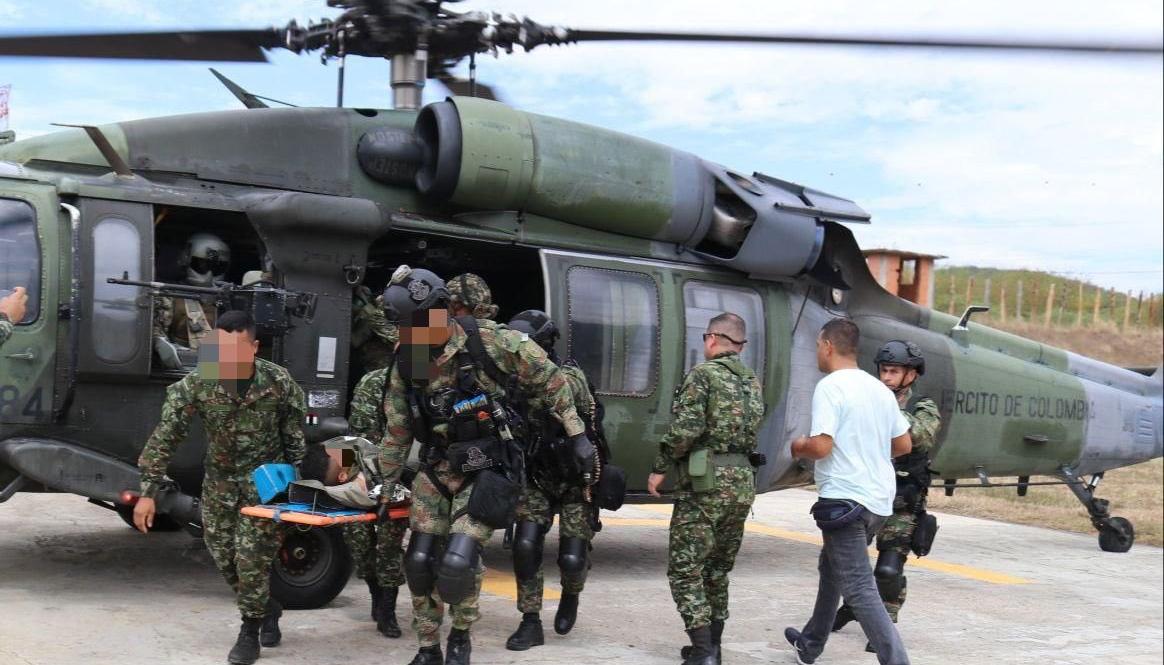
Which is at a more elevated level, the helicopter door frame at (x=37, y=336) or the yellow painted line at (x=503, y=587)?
the helicopter door frame at (x=37, y=336)

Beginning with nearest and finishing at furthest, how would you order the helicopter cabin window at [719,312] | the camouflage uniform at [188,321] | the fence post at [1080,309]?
the camouflage uniform at [188,321] → the helicopter cabin window at [719,312] → the fence post at [1080,309]

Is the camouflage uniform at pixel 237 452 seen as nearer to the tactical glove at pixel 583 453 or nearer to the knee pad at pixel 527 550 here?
the knee pad at pixel 527 550

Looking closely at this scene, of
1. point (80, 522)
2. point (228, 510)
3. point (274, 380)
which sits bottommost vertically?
point (80, 522)

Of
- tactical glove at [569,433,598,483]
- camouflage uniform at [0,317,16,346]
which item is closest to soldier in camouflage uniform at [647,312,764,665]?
tactical glove at [569,433,598,483]

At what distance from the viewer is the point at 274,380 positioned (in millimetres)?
5023

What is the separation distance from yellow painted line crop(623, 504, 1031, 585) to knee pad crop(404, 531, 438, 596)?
189 inches

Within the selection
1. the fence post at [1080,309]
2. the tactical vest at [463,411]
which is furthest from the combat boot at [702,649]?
the fence post at [1080,309]

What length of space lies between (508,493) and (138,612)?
219 centimetres

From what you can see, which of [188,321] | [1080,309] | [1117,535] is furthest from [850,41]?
[1080,309]

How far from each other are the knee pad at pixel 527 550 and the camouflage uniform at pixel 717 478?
0.67 meters

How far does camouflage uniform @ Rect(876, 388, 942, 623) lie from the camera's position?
5.66 metres

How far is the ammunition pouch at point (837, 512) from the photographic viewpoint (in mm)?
4852

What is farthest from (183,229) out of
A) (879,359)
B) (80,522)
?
(879,359)

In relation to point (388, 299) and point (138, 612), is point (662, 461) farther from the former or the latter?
point (138, 612)
